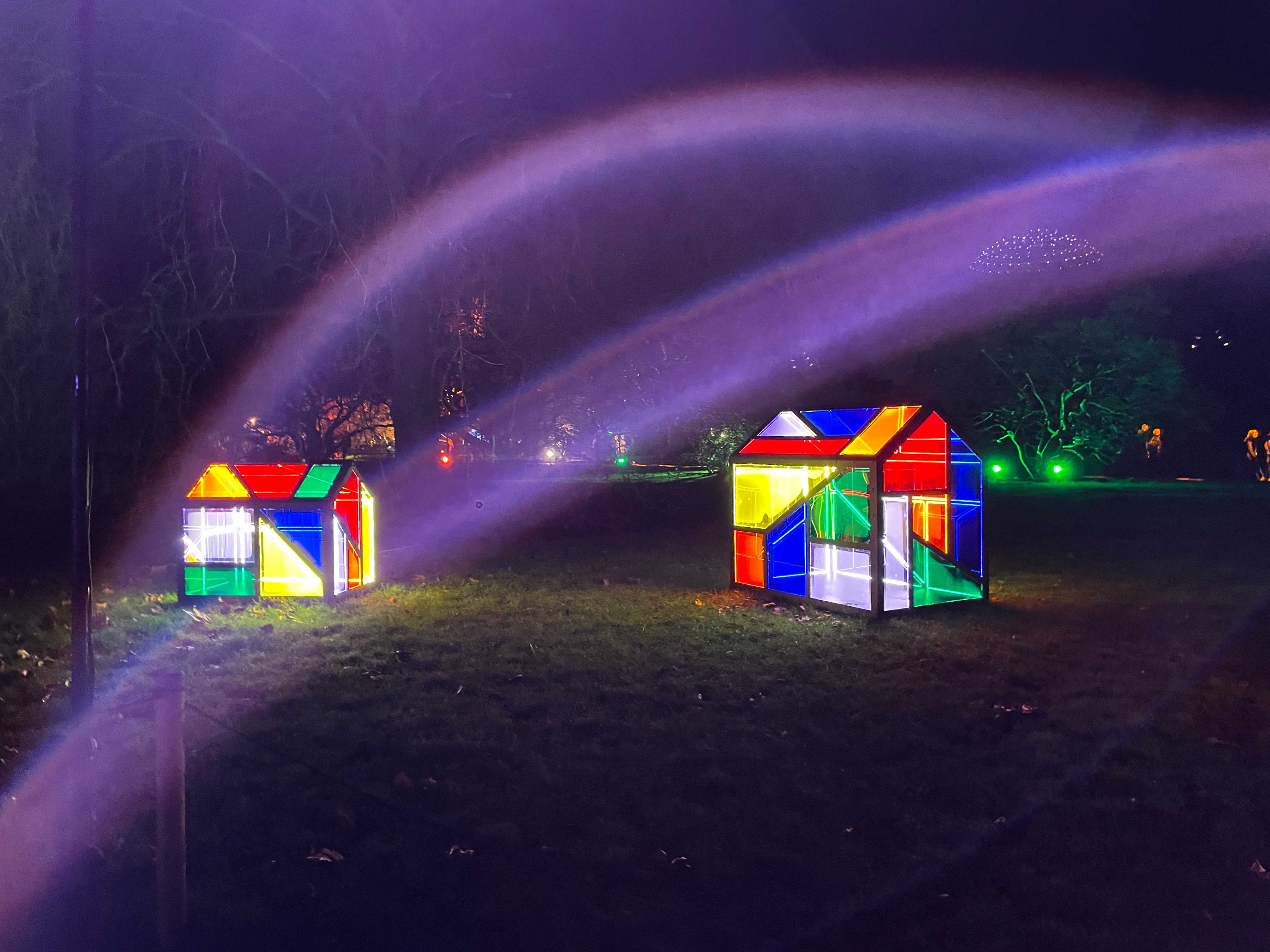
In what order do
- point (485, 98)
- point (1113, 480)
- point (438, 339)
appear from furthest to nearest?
point (1113, 480)
point (438, 339)
point (485, 98)

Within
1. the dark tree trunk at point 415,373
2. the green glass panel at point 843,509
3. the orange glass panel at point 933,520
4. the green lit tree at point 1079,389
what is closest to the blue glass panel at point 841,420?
the green glass panel at point 843,509

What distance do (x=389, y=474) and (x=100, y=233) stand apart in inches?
322

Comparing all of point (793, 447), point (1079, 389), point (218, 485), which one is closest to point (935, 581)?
point (793, 447)

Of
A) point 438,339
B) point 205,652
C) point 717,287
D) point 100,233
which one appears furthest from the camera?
point 717,287

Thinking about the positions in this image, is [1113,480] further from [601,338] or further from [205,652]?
[205,652]

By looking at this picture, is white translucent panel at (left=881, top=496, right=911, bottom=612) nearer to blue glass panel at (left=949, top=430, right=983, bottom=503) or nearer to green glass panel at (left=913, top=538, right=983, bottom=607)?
green glass panel at (left=913, top=538, right=983, bottom=607)

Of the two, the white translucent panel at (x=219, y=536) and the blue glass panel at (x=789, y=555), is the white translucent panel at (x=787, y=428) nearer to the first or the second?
the blue glass panel at (x=789, y=555)

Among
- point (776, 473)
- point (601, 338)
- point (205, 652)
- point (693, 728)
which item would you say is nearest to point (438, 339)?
point (601, 338)

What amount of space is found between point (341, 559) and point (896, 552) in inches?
257

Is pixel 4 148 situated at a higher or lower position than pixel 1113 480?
higher

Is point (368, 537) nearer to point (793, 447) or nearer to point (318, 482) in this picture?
point (318, 482)

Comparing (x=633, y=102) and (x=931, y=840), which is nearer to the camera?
(x=931, y=840)

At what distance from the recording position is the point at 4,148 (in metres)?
9.27

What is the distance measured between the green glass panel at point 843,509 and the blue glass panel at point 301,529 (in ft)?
18.8
